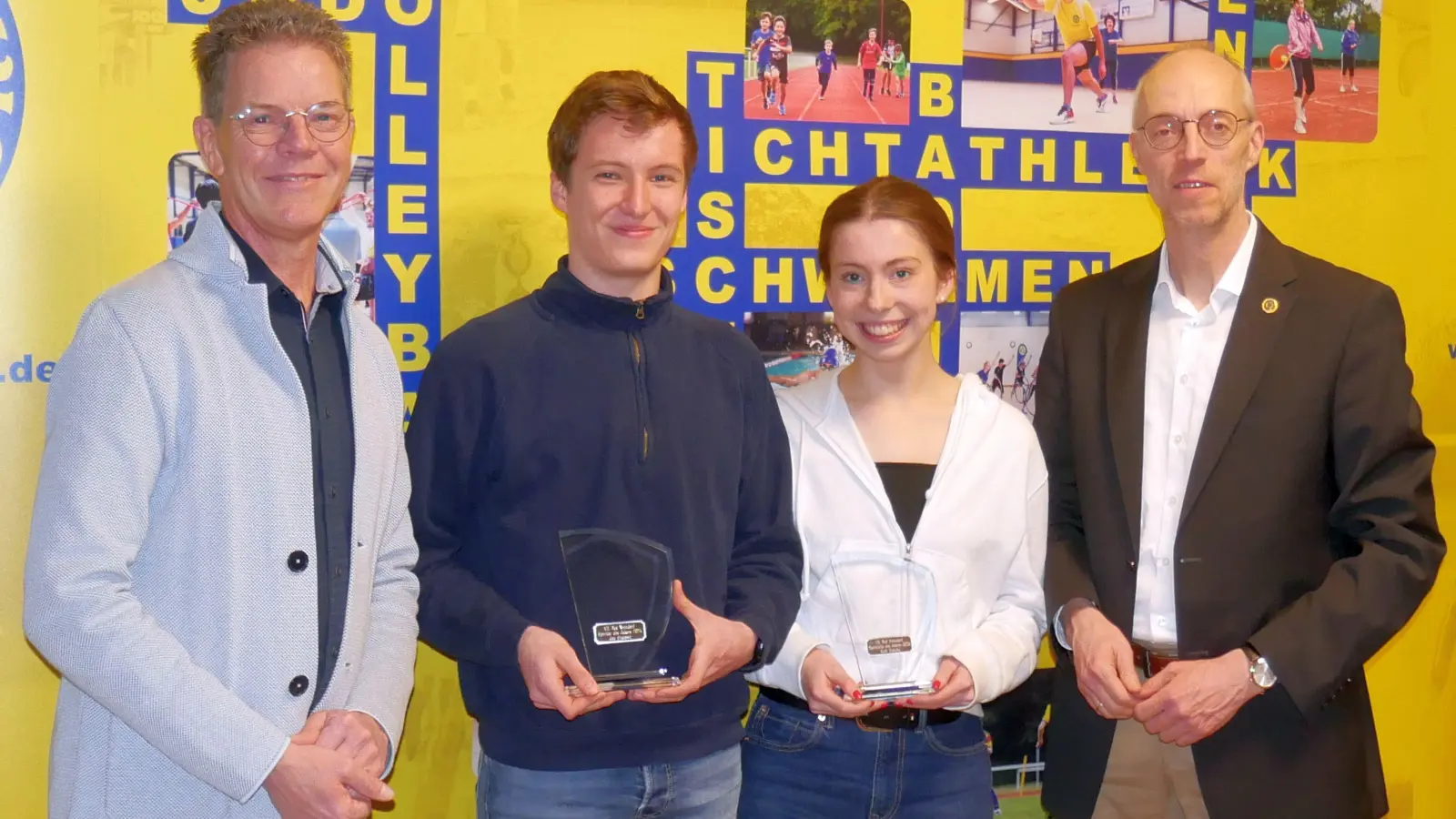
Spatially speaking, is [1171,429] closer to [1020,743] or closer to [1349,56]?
[1020,743]

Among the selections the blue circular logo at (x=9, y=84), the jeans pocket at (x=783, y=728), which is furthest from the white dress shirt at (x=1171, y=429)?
the blue circular logo at (x=9, y=84)

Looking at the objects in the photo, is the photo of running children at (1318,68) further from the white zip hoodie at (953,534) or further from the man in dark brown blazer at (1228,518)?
the white zip hoodie at (953,534)

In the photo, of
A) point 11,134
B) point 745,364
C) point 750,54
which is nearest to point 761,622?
point 745,364

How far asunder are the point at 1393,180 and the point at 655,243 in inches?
95.4

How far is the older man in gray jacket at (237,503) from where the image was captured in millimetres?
1686

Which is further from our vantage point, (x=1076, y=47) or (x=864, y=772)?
(x=1076, y=47)

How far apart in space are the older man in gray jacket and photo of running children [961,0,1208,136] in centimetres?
181

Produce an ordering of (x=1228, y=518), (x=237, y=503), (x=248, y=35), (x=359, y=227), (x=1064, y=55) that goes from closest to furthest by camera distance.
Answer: (x=237, y=503), (x=248, y=35), (x=1228, y=518), (x=359, y=227), (x=1064, y=55)

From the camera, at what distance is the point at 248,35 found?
1.92 meters

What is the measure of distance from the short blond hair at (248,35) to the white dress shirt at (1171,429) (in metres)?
1.74

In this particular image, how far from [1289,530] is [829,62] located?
154cm

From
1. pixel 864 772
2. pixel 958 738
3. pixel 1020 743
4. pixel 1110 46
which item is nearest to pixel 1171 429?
pixel 958 738

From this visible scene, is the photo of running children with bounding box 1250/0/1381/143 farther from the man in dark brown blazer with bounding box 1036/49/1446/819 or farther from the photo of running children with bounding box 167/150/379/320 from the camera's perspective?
the photo of running children with bounding box 167/150/379/320

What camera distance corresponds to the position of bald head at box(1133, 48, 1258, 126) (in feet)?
8.48
